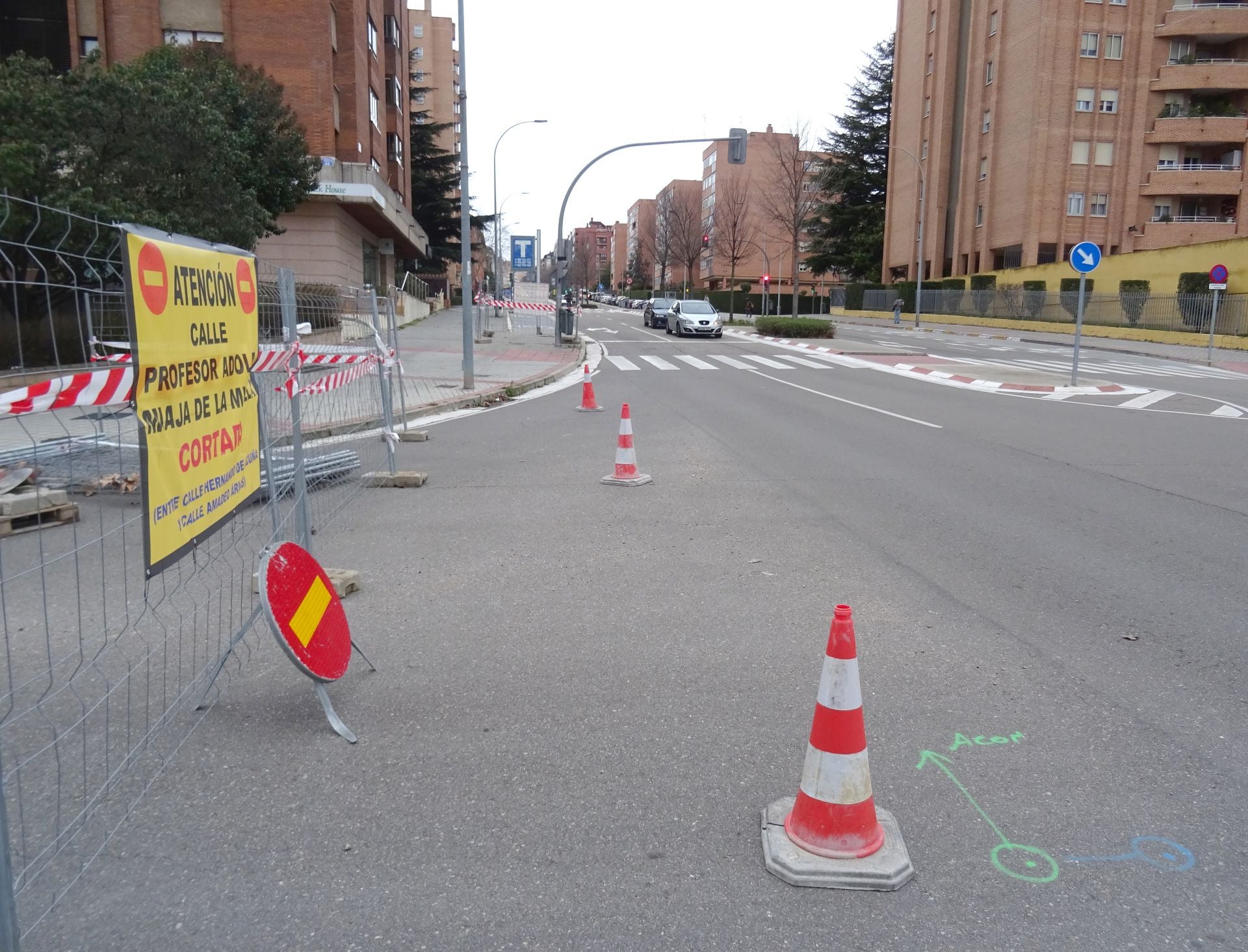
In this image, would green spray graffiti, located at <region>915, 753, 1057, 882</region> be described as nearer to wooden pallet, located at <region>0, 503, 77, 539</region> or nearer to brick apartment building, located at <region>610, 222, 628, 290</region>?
wooden pallet, located at <region>0, 503, 77, 539</region>

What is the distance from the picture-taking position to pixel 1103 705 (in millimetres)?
4164

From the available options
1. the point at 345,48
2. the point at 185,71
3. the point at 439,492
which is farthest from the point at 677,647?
the point at 345,48

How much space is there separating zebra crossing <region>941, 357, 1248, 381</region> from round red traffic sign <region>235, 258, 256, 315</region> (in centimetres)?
2280

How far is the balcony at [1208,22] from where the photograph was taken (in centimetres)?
4497

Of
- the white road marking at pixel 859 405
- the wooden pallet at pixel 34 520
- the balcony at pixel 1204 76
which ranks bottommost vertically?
the wooden pallet at pixel 34 520

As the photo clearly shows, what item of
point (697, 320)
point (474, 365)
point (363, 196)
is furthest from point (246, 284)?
point (697, 320)

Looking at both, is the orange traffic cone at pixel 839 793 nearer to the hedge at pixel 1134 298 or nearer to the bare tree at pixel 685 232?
the hedge at pixel 1134 298

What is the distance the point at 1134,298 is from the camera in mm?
38594

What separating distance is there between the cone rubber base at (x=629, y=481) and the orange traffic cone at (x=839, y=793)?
238 inches

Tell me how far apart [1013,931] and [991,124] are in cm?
5635

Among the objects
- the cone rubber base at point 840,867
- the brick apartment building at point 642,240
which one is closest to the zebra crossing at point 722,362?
the cone rubber base at point 840,867

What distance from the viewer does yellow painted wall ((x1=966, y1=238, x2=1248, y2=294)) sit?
114 feet

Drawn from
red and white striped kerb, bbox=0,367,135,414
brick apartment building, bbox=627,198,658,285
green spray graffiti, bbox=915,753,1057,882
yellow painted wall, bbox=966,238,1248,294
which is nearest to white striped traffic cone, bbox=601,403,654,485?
red and white striped kerb, bbox=0,367,135,414

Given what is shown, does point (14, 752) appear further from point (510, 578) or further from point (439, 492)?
point (439, 492)
